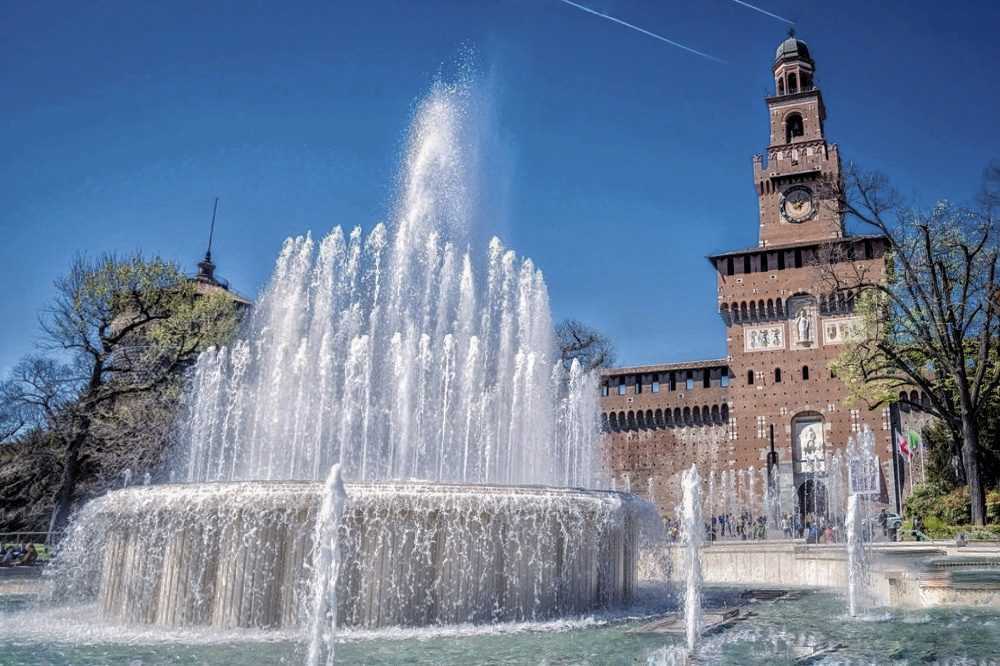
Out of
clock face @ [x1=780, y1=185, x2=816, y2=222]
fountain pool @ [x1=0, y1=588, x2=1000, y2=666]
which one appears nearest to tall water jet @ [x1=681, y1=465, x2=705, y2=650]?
fountain pool @ [x1=0, y1=588, x2=1000, y2=666]

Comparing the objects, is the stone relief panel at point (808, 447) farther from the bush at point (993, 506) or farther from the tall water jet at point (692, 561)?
the tall water jet at point (692, 561)

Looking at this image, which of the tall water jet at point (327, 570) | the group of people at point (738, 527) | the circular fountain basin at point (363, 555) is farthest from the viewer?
the group of people at point (738, 527)

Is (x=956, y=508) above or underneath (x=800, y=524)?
above

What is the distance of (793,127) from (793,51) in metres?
4.37

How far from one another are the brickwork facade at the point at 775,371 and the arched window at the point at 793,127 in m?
0.10

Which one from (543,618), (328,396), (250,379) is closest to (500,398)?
(328,396)

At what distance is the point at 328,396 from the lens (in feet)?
52.7

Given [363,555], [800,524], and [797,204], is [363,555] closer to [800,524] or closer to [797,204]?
[800,524]

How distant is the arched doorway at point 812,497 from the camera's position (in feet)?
111

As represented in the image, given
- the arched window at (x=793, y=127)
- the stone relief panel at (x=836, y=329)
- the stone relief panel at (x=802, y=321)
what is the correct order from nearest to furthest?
the stone relief panel at (x=836, y=329), the stone relief panel at (x=802, y=321), the arched window at (x=793, y=127)

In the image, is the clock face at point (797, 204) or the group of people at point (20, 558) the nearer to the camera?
the group of people at point (20, 558)

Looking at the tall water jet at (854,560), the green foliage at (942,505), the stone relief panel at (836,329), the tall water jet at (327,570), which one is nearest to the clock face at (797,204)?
the stone relief panel at (836,329)

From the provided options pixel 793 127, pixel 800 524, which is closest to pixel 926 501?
pixel 800 524

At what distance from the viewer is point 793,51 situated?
137ft
